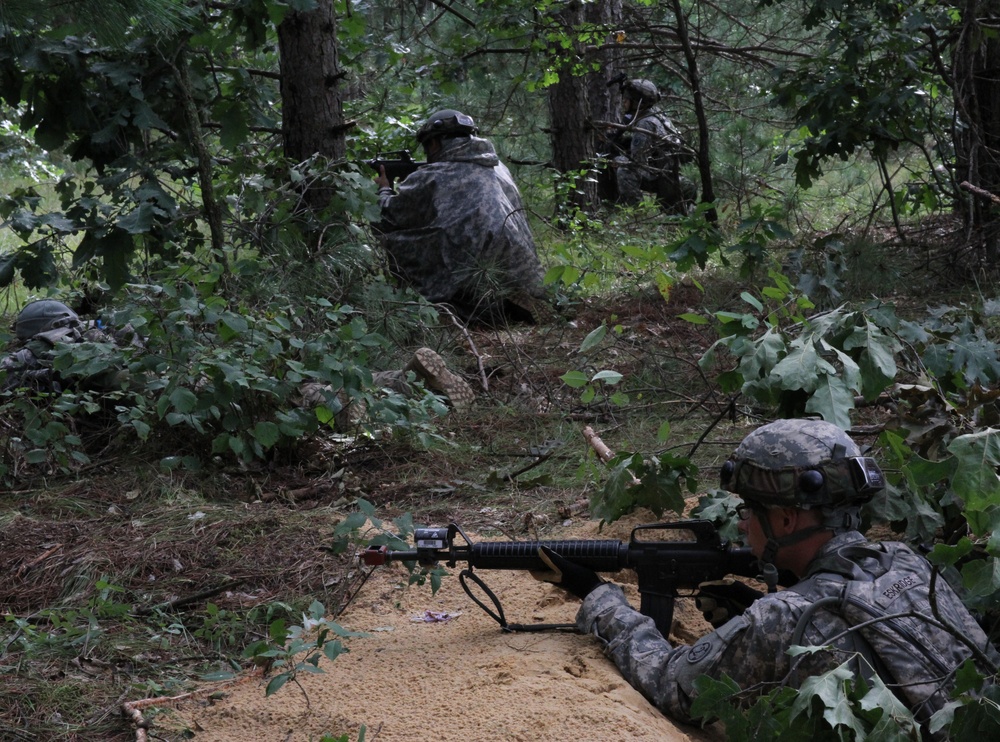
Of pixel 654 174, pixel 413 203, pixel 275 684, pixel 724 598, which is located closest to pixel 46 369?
pixel 275 684

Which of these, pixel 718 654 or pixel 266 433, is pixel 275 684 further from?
pixel 266 433

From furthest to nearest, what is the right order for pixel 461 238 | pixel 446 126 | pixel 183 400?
pixel 446 126, pixel 461 238, pixel 183 400

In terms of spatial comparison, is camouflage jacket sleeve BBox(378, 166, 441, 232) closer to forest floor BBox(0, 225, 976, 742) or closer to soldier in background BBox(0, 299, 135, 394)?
forest floor BBox(0, 225, 976, 742)

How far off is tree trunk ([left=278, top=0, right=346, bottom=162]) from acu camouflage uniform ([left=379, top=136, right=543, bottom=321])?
121 centimetres

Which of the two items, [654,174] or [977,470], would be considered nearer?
[977,470]

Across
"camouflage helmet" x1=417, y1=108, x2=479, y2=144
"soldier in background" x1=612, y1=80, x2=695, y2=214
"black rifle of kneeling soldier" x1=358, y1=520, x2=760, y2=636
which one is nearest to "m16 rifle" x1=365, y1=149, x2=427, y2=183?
"camouflage helmet" x1=417, y1=108, x2=479, y2=144

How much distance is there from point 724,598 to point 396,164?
6.12 metres

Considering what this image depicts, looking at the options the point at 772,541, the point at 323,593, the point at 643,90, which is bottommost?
the point at 323,593

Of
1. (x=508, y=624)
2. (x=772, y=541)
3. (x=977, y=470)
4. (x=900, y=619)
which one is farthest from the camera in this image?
(x=508, y=624)

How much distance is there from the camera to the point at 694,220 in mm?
4945

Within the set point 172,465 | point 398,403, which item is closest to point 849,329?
point 398,403

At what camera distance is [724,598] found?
3051mm

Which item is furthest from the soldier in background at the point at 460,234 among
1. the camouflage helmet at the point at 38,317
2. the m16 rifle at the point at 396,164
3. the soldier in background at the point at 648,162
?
the soldier in background at the point at 648,162

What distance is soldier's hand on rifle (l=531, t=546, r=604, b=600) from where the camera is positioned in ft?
10.3
